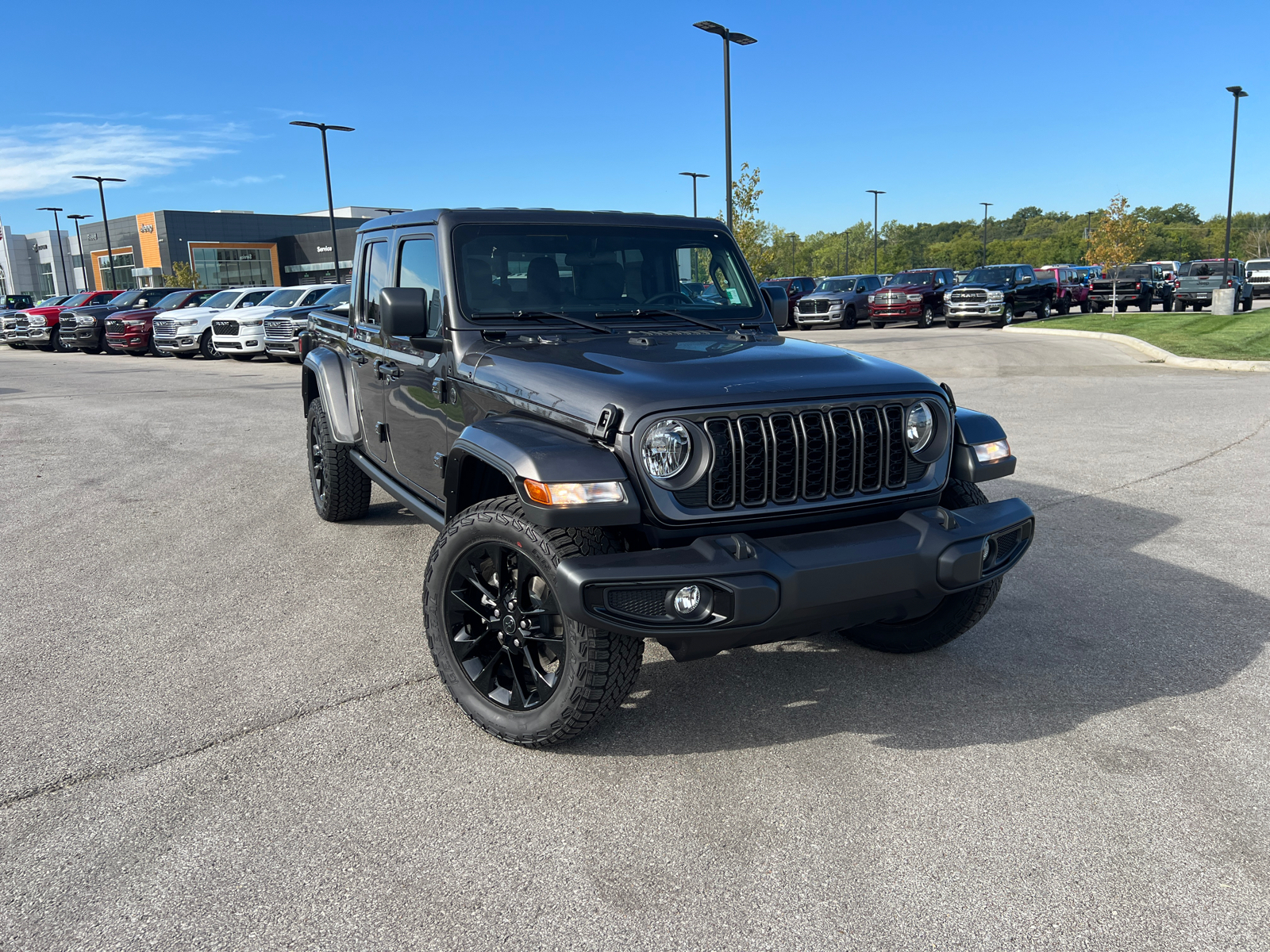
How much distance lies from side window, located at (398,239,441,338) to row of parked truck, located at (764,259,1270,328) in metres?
27.2

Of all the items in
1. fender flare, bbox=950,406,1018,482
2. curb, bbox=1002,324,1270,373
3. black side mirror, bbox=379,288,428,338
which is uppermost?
black side mirror, bbox=379,288,428,338

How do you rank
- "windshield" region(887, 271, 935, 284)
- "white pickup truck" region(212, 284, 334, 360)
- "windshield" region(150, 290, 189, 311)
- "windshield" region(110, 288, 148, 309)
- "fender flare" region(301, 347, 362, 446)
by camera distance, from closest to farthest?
"fender flare" region(301, 347, 362, 446) < "white pickup truck" region(212, 284, 334, 360) < "windshield" region(150, 290, 189, 311) < "windshield" region(110, 288, 148, 309) < "windshield" region(887, 271, 935, 284)

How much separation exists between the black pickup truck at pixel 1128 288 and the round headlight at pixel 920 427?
33285 mm

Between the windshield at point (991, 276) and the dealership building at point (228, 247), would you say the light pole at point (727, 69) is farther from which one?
the dealership building at point (228, 247)

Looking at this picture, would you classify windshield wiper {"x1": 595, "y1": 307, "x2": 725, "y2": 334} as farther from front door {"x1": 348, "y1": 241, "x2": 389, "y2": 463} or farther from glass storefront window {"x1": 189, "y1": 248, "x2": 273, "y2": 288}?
glass storefront window {"x1": 189, "y1": 248, "x2": 273, "y2": 288}

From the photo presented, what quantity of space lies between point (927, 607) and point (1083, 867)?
981mm

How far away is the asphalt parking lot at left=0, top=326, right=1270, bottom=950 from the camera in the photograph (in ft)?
8.45

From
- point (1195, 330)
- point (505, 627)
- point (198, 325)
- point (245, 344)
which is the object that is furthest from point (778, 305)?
point (198, 325)

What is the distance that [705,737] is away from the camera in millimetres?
3566

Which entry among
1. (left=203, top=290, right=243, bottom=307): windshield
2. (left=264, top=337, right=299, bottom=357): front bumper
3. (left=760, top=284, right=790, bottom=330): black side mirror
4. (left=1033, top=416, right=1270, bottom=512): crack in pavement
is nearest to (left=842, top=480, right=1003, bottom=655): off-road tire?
(left=760, top=284, right=790, bottom=330): black side mirror

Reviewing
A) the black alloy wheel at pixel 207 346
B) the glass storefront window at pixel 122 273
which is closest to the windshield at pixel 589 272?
the black alloy wheel at pixel 207 346

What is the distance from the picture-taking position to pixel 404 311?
4.05m

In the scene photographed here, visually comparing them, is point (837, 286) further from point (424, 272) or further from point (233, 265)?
point (233, 265)

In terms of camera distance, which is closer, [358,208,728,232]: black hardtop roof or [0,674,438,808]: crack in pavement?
[0,674,438,808]: crack in pavement
